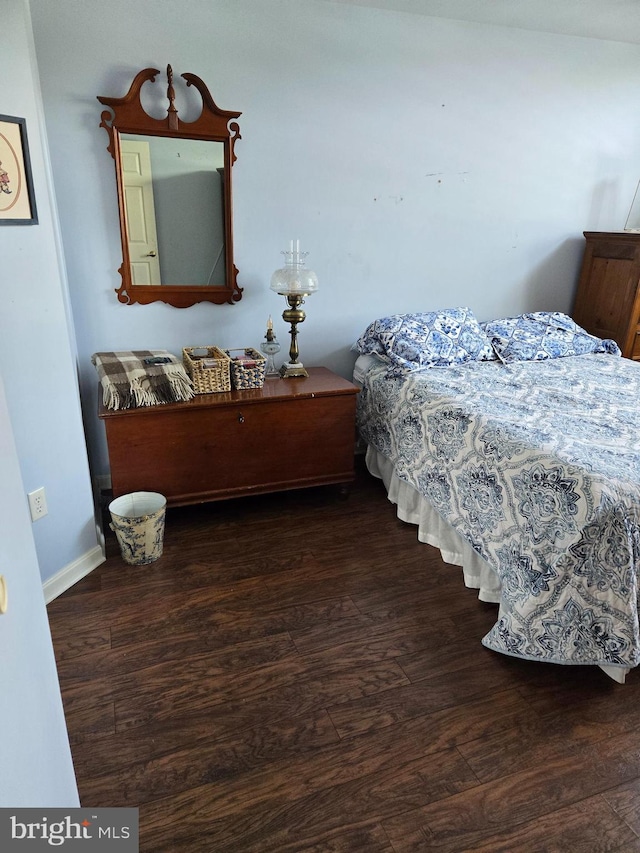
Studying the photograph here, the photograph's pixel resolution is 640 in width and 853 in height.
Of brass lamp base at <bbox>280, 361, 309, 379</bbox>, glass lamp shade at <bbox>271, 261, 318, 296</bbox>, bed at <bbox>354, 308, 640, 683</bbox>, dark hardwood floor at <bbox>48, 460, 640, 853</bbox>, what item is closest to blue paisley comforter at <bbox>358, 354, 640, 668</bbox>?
bed at <bbox>354, 308, 640, 683</bbox>

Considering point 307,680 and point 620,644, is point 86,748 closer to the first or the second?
point 307,680

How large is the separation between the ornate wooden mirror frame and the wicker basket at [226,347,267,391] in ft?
1.42

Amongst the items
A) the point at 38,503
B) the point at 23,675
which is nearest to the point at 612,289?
the point at 38,503

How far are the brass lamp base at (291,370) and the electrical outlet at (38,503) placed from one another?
48.5 inches

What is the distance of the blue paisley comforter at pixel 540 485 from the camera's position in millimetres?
1592

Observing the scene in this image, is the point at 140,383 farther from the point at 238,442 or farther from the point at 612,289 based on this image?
the point at 612,289

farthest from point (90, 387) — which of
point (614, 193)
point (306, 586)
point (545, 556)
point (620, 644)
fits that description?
point (614, 193)

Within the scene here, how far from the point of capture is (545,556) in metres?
1.70

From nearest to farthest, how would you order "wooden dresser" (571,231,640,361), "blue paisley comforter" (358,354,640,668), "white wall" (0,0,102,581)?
1. "blue paisley comforter" (358,354,640,668)
2. "white wall" (0,0,102,581)
3. "wooden dresser" (571,231,640,361)

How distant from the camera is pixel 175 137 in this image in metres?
2.49

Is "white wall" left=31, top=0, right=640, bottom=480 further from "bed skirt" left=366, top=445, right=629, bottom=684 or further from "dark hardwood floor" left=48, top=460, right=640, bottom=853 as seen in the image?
"dark hardwood floor" left=48, top=460, right=640, bottom=853

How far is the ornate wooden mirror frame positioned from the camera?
237 cm

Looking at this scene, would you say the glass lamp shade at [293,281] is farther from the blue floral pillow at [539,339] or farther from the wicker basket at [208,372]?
the blue floral pillow at [539,339]

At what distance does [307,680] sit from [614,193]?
3513 mm
